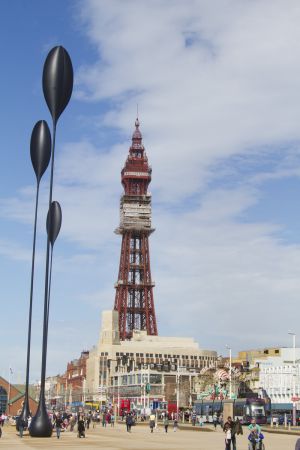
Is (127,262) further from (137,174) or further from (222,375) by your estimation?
(222,375)

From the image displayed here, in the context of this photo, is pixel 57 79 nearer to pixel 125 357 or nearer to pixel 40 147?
pixel 40 147

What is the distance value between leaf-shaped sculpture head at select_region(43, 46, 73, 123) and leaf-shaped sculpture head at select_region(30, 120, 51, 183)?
355 centimetres

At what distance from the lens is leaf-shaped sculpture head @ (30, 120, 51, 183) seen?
143ft

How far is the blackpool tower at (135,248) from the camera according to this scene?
562 ft

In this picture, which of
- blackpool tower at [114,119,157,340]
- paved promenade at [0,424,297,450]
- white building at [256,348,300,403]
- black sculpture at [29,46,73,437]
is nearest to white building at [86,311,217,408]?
blackpool tower at [114,119,157,340]

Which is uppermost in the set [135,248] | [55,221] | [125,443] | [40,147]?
[135,248]

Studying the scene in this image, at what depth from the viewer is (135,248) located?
7096 inches

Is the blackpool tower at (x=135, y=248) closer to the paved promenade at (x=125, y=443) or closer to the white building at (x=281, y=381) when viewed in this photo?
the white building at (x=281, y=381)

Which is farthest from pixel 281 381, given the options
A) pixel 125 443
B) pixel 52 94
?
pixel 52 94

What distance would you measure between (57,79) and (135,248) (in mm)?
141525

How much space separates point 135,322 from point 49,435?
136 meters

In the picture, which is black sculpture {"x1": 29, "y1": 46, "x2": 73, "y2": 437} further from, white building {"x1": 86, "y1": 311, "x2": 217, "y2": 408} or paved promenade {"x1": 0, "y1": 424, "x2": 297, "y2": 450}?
white building {"x1": 86, "y1": 311, "x2": 217, "y2": 408}

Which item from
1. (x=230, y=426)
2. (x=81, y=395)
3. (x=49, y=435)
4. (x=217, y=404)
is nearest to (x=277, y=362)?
(x=217, y=404)

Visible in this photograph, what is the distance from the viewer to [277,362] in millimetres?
129375
